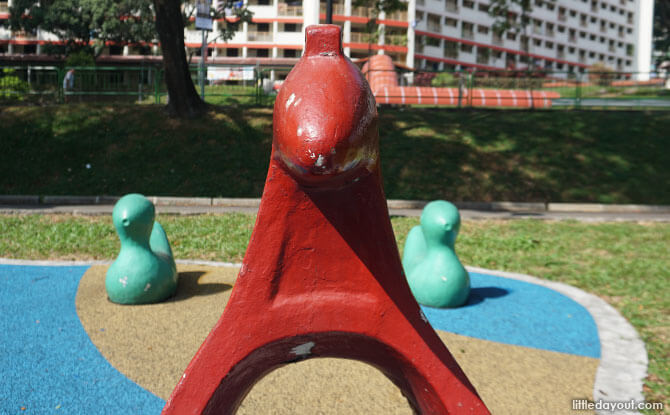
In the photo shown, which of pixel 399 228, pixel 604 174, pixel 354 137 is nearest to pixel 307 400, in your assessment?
pixel 354 137

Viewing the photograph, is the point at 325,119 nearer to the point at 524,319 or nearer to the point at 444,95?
the point at 524,319

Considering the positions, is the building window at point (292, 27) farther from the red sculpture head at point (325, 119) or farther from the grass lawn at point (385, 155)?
the red sculpture head at point (325, 119)

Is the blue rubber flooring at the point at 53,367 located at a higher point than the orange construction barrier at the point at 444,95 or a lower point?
lower

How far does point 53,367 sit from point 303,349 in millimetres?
2294

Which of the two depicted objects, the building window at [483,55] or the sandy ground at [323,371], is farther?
the building window at [483,55]

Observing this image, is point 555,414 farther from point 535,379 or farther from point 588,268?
point 588,268

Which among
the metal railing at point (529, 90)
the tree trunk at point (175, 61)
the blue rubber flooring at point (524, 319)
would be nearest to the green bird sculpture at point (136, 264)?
the blue rubber flooring at point (524, 319)

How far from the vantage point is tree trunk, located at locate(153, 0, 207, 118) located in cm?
1270

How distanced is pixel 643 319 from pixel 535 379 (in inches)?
66.2

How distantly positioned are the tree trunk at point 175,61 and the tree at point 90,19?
24529 millimetres

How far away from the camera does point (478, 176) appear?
11.6 m

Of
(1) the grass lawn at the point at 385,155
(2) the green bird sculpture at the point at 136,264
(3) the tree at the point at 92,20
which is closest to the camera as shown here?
(2) the green bird sculpture at the point at 136,264

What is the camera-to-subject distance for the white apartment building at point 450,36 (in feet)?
Answer: 157

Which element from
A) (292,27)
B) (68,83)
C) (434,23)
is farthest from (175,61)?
(434,23)
